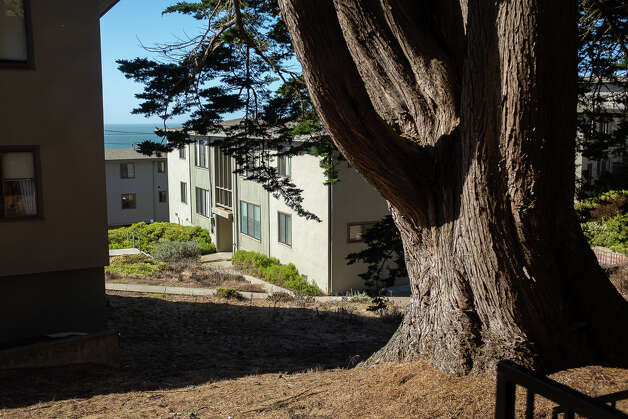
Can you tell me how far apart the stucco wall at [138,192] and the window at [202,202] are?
1251 centimetres

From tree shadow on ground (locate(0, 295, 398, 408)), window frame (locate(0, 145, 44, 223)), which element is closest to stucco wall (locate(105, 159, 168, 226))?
tree shadow on ground (locate(0, 295, 398, 408))

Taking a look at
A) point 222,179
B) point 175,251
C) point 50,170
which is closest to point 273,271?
point 175,251

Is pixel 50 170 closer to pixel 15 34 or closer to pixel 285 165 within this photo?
pixel 15 34

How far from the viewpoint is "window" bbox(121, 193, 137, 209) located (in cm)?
4594

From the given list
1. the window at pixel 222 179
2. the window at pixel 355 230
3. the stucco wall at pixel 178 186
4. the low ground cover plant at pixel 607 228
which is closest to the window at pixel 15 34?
the window at pixel 355 230

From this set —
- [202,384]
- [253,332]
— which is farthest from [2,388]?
[253,332]

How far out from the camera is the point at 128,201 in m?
46.2

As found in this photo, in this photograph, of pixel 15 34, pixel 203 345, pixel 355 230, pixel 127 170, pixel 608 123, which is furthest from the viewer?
pixel 127 170

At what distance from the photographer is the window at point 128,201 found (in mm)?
45938

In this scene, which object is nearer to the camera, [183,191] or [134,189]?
[183,191]

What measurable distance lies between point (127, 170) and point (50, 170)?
37.4 metres

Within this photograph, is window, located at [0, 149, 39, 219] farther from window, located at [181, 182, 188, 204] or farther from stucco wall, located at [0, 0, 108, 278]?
window, located at [181, 182, 188, 204]

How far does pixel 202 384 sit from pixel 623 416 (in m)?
6.12

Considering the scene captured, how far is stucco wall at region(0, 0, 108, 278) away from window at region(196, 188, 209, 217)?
23612 mm
